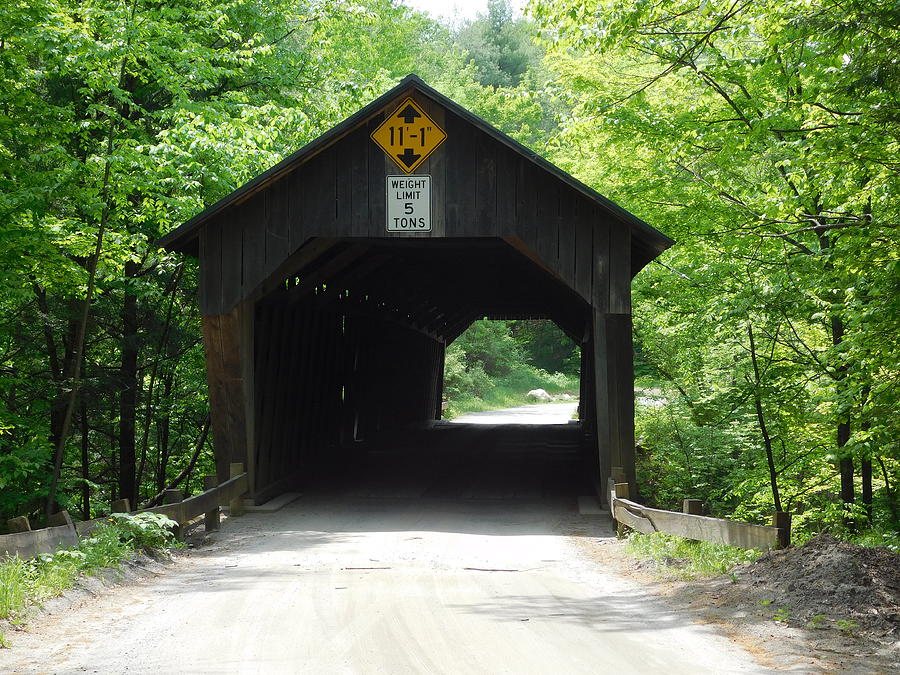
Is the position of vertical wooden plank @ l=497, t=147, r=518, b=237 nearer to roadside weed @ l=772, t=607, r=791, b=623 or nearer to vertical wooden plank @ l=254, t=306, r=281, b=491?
vertical wooden plank @ l=254, t=306, r=281, b=491

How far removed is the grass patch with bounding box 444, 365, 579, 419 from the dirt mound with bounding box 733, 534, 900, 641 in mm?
26889

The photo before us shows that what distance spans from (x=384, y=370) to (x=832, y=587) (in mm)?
15313

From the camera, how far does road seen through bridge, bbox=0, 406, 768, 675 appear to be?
462 cm

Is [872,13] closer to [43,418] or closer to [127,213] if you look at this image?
[127,213]

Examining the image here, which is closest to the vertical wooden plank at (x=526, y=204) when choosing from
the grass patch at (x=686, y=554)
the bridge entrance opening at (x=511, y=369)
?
the grass patch at (x=686, y=554)

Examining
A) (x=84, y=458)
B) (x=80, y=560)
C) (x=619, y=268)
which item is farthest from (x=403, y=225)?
(x=84, y=458)

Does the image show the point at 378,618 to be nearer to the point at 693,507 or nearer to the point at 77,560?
the point at 77,560

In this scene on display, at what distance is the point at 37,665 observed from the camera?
15.0ft

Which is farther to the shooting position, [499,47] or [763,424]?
[499,47]

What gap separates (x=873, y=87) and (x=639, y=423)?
12.6 m

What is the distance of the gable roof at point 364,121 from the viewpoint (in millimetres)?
9992

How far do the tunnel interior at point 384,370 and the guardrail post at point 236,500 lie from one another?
54 centimetres

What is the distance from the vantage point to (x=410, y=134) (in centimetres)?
1062

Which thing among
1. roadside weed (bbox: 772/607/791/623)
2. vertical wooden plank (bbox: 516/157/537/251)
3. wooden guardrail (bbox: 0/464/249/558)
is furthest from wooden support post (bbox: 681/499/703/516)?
wooden guardrail (bbox: 0/464/249/558)
